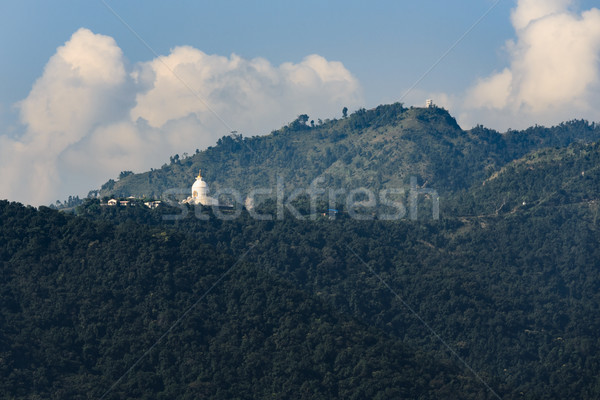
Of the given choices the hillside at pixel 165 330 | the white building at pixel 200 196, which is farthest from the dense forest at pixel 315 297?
Answer: the white building at pixel 200 196

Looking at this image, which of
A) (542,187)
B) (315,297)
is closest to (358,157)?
(542,187)

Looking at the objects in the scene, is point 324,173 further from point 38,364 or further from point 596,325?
point 38,364

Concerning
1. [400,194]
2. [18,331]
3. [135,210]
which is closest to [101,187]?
[400,194]

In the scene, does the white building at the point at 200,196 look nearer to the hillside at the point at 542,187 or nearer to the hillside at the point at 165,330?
the hillside at the point at 542,187

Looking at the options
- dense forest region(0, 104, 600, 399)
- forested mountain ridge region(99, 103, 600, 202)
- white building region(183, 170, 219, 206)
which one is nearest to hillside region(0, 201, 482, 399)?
dense forest region(0, 104, 600, 399)

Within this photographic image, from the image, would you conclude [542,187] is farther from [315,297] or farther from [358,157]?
[315,297]

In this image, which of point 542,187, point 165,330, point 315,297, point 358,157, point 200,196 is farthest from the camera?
point 358,157
